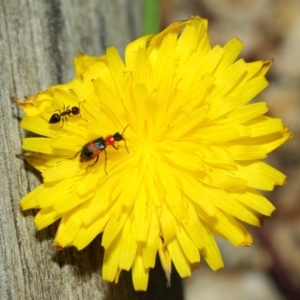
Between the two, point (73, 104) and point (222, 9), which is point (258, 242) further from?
point (73, 104)

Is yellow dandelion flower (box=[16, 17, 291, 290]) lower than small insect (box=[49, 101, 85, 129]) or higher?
lower

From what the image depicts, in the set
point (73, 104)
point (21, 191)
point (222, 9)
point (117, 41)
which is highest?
point (222, 9)

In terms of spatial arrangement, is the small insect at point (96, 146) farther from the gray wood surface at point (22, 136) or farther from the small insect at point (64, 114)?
the gray wood surface at point (22, 136)

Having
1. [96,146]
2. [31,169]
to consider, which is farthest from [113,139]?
[31,169]

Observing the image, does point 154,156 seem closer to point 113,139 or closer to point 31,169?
point 113,139

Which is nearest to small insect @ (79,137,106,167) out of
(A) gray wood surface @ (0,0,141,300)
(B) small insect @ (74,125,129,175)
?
(B) small insect @ (74,125,129,175)

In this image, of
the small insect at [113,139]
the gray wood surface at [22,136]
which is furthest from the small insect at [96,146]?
the gray wood surface at [22,136]

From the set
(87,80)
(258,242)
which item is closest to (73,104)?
(87,80)

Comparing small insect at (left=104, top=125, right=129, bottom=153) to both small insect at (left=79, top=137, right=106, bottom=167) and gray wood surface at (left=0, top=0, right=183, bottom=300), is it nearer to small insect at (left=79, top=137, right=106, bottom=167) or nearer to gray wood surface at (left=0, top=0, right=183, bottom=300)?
small insect at (left=79, top=137, right=106, bottom=167)
